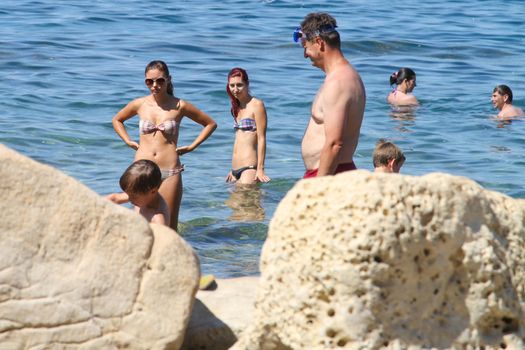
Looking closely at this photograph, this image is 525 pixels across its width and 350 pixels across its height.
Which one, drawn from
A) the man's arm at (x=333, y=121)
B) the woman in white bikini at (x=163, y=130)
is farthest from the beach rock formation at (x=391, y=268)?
the woman in white bikini at (x=163, y=130)

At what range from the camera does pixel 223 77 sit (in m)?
16.9

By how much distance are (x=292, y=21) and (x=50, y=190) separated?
60.5 feet

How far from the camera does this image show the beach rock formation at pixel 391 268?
4418mm

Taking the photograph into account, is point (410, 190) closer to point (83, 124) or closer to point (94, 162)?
point (94, 162)

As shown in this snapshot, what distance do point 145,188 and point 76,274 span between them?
181 centimetres

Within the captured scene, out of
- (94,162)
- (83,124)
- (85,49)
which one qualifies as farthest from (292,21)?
(94,162)

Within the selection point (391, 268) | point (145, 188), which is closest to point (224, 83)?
point (145, 188)

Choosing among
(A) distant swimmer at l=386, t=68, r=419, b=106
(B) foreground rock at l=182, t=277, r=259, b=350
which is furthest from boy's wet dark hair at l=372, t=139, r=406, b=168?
(A) distant swimmer at l=386, t=68, r=419, b=106

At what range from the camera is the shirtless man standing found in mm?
6172

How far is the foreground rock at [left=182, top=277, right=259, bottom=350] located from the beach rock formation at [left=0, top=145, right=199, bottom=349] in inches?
17.2

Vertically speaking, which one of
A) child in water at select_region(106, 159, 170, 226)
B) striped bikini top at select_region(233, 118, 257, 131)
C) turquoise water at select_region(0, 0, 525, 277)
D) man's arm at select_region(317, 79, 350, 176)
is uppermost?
man's arm at select_region(317, 79, 350, 176)

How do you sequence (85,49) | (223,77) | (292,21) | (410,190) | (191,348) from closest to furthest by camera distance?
1. (410,190)
2. (191,348)
3. (223,77)
4. (85,49)
5. (292,21)

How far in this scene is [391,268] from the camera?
443cm

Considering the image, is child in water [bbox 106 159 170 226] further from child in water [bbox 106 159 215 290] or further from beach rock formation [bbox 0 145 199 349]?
beach rock formation [bbox 0 145 199 349]
